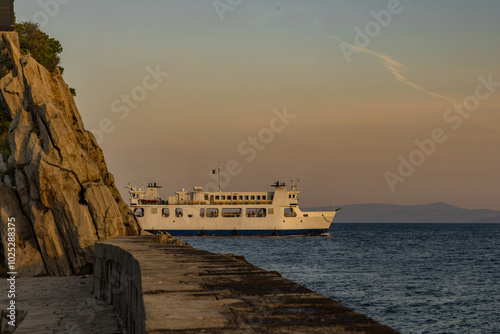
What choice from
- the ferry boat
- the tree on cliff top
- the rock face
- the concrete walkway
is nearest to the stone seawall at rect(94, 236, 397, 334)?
the concrete walkway

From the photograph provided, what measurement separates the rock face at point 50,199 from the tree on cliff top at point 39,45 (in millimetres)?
11864

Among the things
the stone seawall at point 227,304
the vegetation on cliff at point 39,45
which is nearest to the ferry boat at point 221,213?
the vegetation on cliff at point 39,45

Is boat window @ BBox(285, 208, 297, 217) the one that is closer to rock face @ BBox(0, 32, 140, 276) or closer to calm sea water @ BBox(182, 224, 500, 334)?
calm sea water @ BBox(182, 224, 500, 334)

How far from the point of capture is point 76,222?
21484 mm

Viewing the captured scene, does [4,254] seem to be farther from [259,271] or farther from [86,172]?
[259,271]

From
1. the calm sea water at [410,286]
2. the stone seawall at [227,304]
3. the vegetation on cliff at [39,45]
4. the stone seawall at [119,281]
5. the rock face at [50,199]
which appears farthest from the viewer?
the vegetation on cliff at [39,45]

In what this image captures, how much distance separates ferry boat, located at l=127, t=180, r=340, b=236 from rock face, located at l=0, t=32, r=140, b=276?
68245 mm

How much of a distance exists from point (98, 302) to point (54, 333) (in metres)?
4.10

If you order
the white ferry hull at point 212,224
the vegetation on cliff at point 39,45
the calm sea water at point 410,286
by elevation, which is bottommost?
the calm sea water at point 410,286

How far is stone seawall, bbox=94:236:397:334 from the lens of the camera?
4449mm

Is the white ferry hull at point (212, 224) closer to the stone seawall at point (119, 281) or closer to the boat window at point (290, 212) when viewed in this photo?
the boat window at point (290, 212)

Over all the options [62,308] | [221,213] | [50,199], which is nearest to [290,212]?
[221,213]

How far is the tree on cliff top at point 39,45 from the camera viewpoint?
121 feet

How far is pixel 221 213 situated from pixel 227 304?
293 ft
